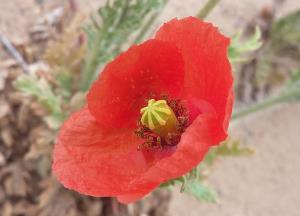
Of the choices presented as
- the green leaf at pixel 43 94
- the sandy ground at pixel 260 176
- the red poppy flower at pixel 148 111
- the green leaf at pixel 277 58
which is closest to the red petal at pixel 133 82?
the red poppy flower at pixel 148 111

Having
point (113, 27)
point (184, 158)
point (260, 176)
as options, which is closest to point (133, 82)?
point (184, 158)

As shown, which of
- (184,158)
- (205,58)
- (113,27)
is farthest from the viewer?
(113,27)

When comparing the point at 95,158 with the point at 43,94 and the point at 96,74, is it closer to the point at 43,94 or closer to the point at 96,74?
the point at 43,94

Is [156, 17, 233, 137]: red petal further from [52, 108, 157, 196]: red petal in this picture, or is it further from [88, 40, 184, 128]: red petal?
[52, 108, 157, 196]: red petal

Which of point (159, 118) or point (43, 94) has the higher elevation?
point (159, 118)

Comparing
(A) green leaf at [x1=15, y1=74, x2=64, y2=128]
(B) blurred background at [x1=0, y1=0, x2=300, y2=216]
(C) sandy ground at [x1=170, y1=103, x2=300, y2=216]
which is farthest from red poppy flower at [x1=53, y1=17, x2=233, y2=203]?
(C) sandy ground at [x1=170, y1=103, x2=300, y2=216]

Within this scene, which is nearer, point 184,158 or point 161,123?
point 184,158
